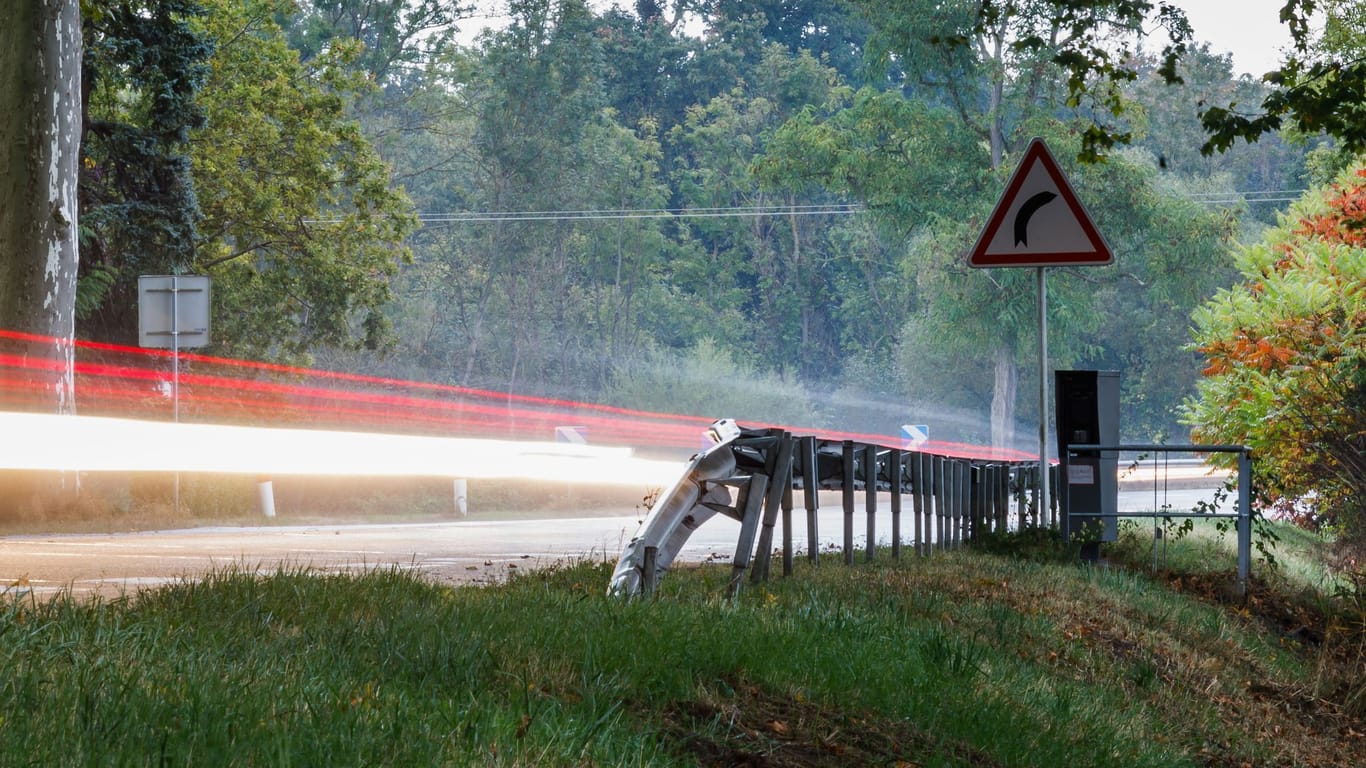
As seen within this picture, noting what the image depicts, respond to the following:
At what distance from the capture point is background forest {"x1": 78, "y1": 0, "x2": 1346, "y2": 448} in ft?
111

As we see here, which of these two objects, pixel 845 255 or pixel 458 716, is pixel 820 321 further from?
pixel 458 716

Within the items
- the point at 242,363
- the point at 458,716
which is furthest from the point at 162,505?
the point at 458,716

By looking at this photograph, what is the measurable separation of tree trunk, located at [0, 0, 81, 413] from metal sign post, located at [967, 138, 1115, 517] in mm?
13601

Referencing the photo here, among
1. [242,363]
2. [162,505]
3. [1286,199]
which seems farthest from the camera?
[1286,199]

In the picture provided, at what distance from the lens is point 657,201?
7575 centimetres

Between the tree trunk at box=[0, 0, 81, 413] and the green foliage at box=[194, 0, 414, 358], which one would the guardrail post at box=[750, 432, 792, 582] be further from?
the green foliage at box=[194, 0, 414, 358]

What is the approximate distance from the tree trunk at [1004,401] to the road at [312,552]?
3752 centimetres

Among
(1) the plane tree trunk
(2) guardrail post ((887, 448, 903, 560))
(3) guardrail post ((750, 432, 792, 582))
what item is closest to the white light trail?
(1) the plane tree trunk

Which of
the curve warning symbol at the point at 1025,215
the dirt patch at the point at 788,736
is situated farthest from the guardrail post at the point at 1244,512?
the dirt patch at the point at 788,736

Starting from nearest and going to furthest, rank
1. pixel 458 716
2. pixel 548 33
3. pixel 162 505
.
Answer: pixel 458 716 → pixel 162 505 → pixel 548 33

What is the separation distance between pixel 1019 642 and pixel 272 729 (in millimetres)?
5061

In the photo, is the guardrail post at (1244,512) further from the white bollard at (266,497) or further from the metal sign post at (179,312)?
the white bollard at (266,497)

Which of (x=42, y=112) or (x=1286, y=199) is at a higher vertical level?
(x=1286, y=199)

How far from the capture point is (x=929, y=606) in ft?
29.4
